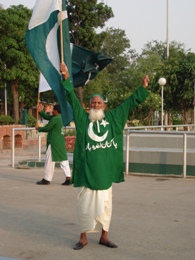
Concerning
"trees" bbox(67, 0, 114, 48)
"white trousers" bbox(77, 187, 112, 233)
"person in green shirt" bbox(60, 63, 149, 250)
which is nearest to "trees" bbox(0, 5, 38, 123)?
"trees" bbox(67, 0, 114, 48)

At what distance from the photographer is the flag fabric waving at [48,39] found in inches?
283

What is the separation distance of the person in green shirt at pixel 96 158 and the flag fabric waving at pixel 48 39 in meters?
1.40

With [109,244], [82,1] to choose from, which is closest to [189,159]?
[109,244]

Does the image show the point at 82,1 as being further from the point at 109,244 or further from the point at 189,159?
the point at 109,244

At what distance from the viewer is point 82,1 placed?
39375 mm

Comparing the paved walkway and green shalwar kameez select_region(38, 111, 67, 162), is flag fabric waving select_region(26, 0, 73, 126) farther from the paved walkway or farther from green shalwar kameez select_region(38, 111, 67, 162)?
green shalwar kameez select_region(38, 111, 67, 162)

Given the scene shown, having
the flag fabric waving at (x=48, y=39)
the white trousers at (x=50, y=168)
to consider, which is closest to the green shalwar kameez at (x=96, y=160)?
the flag fabric waving at (x=48, y=39)

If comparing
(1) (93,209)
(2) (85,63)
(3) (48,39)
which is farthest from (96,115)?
(2) (85,63)

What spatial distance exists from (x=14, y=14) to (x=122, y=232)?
28.8 meters

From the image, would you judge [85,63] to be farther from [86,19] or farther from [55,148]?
[86,19]

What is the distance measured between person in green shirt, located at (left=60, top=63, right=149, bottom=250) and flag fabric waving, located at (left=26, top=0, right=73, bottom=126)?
55.3 inches

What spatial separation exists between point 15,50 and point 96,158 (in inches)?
1118

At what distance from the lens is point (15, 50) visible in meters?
32.9

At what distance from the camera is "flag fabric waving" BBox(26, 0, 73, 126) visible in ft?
23.6
